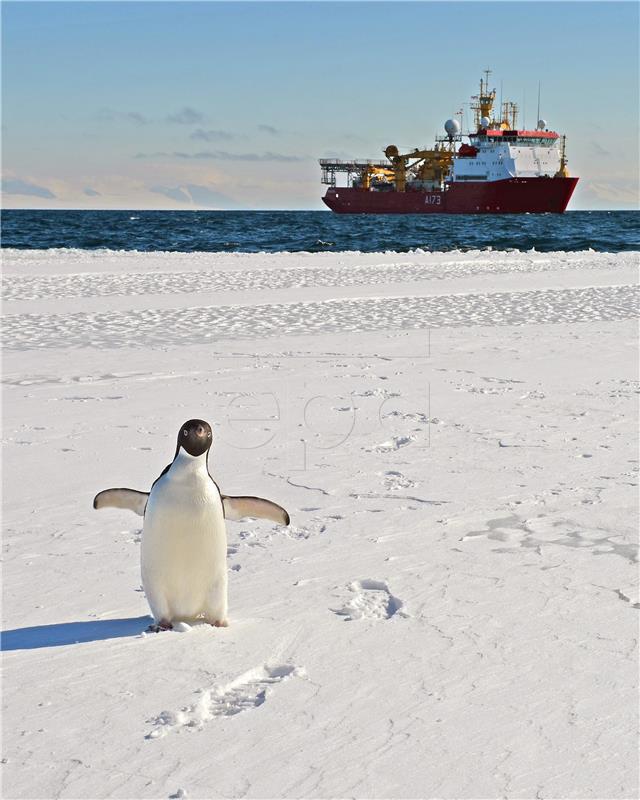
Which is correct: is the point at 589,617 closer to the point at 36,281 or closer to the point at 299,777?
the point at 299,777

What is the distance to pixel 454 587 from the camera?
3.04m

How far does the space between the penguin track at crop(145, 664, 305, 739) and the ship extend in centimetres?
6324

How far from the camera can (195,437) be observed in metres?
2.60

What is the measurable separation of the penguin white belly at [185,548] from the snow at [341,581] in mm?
88

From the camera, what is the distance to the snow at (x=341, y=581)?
6.81ft

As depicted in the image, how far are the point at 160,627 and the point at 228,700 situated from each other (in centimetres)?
51

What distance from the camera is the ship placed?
63594 millimetres

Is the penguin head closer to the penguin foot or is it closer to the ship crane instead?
the penguin foot

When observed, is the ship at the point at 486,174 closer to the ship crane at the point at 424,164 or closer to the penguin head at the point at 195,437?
the ship crane at the point at 424,164

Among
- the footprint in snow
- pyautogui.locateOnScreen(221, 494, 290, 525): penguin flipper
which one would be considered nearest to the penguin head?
pyautogui.locateOnScreen(221, 494, 290, 525): penguin flipper

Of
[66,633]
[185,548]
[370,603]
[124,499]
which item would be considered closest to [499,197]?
[370,603]

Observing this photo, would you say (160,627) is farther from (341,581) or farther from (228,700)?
(341,581)

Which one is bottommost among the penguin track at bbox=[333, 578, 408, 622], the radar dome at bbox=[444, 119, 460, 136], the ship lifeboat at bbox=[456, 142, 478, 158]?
the penguin track at bbox=[333, 578, 408, 622]

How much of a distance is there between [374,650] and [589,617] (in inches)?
26.6
